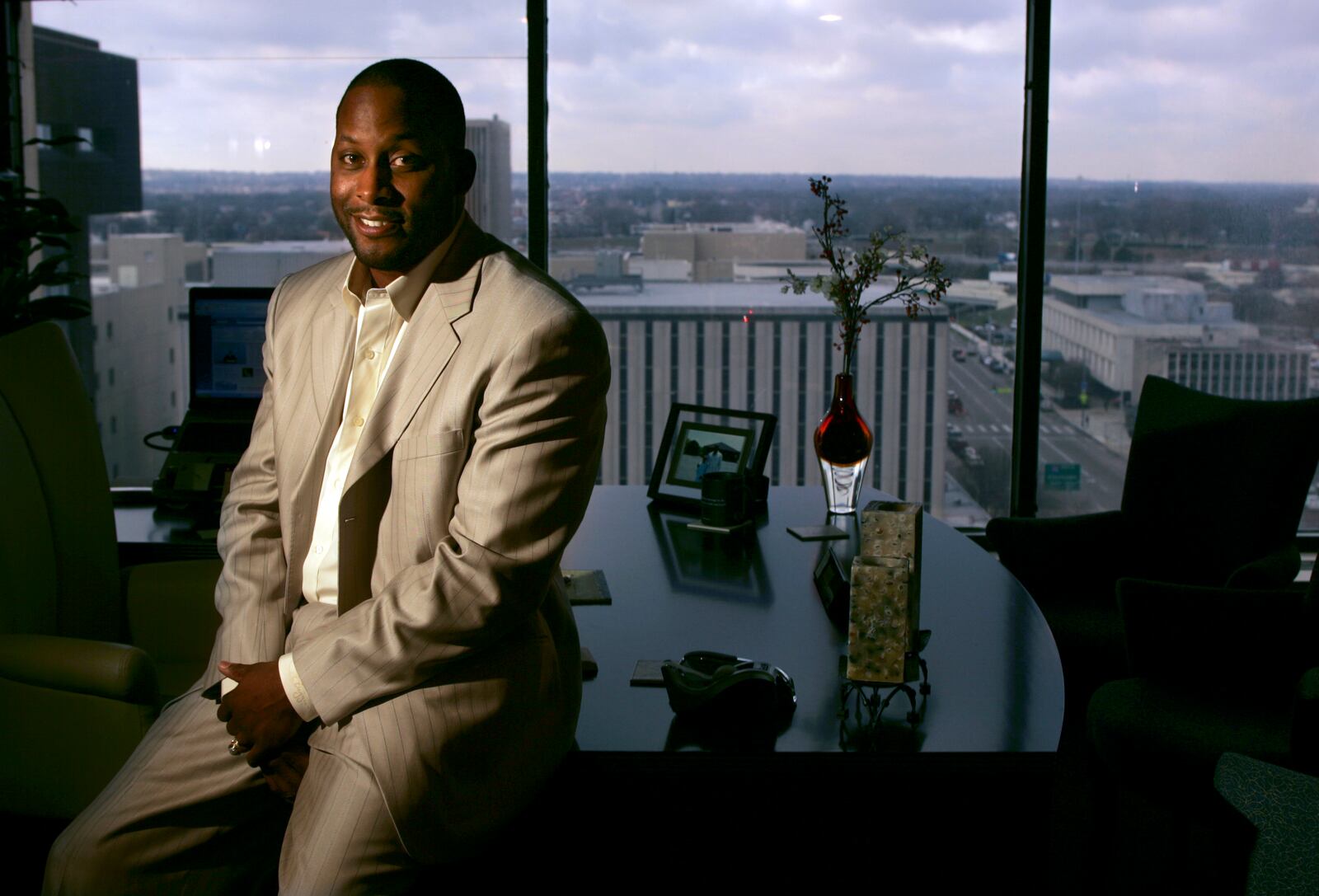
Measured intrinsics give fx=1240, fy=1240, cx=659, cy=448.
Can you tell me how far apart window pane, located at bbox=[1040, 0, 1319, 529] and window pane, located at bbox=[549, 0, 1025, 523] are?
0.23m

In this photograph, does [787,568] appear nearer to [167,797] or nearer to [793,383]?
[167,797]

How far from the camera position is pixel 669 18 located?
4570 millimetres

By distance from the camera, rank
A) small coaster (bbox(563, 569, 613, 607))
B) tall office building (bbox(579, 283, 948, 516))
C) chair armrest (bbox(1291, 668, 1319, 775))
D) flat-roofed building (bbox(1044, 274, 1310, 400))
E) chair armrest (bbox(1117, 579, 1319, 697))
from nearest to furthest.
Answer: chair armrest (bbox(1291, 668, 1319, 775)), small coaster (bbox(563, 569, 613, 607)), chair armrest (bbox(1117, 579, 1319, 697)), flat-roofed building (bbox(1044, 274, 1310, 400)), tall office building (bbox(579, 283, 948, 516))

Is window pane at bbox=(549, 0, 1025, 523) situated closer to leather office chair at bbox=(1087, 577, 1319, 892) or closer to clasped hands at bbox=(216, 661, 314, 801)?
leather office chair at bbox=(1087, 577, 1319, 892)

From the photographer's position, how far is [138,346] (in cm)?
486

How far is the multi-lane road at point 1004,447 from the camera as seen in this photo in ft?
15.3

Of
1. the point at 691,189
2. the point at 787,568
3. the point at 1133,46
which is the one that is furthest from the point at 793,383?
the point at 787,568

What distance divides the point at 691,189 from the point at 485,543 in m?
3.35

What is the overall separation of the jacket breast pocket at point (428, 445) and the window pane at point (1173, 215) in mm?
3390

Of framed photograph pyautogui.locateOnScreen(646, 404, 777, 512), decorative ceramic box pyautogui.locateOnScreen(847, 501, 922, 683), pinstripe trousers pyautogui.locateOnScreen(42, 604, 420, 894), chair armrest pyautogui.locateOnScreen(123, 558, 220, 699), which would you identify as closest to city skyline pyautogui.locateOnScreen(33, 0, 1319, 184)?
framed photograph pyautogui.locateOnScreen(646, 404, 777, 512)

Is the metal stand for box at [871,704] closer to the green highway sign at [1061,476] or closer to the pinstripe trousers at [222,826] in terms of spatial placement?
the pinstripe trousers at [222,826]

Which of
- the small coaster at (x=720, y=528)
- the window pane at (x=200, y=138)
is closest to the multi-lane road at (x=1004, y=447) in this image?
the window pane at (x=200, y=138)

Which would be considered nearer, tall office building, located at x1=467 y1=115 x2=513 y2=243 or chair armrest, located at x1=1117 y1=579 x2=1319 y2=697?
chair armrest, located at x1=1117 y1=579 x2=1319 y2=697

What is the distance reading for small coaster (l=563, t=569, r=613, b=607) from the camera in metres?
2.36
